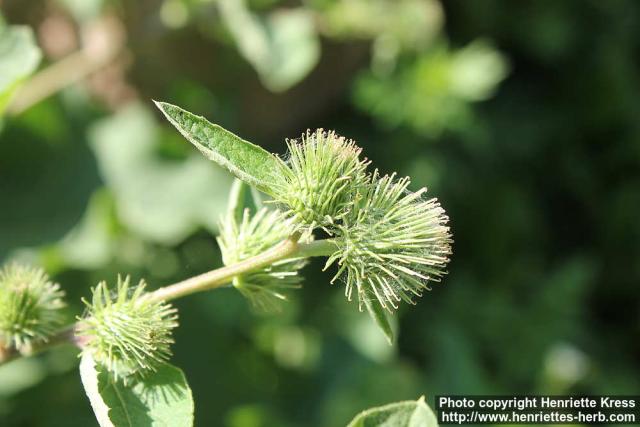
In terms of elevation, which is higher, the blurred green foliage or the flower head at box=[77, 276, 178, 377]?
the flower head at box=[77, 276, 178, 377]

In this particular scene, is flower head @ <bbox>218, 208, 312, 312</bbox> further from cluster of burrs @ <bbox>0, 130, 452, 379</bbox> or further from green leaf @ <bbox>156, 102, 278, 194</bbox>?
green leaf @ <bbox>156, 102, 278, 194</bbox>

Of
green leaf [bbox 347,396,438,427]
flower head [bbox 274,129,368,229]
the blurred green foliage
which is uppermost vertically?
flower head [bbox 274,129,368,229]

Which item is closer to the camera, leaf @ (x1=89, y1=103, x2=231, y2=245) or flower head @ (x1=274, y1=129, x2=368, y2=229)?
flower head @ (x1=274, y1=129, x2=368, y2=229)

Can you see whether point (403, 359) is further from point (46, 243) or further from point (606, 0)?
point (606, 0)

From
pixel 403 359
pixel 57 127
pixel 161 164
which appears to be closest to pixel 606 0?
pixel 403 359

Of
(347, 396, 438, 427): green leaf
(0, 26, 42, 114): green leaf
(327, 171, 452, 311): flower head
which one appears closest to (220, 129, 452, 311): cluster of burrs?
(327, 171, 452, 311): flower head

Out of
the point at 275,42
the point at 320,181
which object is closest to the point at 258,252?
the point at 320,181

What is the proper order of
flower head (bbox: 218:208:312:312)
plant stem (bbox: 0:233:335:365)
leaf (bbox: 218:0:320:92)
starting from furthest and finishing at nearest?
1. leaf (bbox: 218:0:320:92)
2. flower head (bbox: 218:208:312:312)
3. plant stem (bbox: 0:233:335:365)
